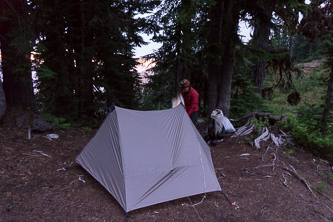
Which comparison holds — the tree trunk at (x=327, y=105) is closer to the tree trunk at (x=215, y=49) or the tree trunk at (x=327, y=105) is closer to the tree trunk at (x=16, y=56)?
the tree trunk at (x=215, y=49)

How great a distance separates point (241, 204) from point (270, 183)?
1.19m

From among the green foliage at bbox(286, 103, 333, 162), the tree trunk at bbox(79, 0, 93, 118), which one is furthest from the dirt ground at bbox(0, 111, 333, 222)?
the tree trunk at bbox(79, 0, 93, 118)

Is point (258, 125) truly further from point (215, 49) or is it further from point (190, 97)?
point (215, 49)

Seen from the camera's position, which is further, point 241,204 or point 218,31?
point 218,31

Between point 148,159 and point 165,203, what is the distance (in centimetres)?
85

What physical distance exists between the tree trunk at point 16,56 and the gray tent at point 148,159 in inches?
110

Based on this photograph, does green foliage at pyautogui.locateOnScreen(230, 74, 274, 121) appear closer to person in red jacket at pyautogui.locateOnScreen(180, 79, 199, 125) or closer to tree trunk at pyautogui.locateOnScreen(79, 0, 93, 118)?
person in red jacket at pyautogui.locateOnScreen(180, 79, 199, 125)

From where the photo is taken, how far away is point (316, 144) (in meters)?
6.11

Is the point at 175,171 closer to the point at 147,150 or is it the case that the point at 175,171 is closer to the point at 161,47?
the point at 147,150

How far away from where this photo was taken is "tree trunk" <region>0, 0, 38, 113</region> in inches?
193

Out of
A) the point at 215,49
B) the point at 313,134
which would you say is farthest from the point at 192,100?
the point at 313,134

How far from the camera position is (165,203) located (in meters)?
3.63

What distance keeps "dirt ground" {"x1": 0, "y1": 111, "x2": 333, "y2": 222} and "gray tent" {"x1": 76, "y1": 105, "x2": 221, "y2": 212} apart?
23 cm

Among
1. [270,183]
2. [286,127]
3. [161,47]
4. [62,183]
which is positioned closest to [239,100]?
Result: [286,127]
